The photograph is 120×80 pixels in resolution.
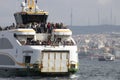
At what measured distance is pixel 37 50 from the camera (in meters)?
64.2

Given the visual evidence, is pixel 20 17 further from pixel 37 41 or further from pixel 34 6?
pixel 37 41

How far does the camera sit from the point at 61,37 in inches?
2640

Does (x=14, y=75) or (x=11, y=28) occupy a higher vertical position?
(x=11, y=28)

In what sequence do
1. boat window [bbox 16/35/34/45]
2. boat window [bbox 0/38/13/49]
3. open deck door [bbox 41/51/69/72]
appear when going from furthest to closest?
1. boat window [bbox 0/38/13/49]
2. boat window [bbox 16/35/34/45]
3. open deck door [bbox 41/51/69/72]

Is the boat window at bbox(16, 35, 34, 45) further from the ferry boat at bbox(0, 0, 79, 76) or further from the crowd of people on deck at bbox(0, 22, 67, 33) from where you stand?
the crowd of people on deck at bbox(0, 22, 67, 33)

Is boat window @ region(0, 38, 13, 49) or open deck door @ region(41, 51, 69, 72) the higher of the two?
boat window @ region(0, 38, 13, 49)

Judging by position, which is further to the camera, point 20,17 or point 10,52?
point 20,17

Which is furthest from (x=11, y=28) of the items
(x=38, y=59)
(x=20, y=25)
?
(x=38, y=59)

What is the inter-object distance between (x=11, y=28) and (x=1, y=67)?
418cm

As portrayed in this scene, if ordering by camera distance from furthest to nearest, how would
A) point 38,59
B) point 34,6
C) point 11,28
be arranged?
point 34,6 → point 11,28 → point 38,59

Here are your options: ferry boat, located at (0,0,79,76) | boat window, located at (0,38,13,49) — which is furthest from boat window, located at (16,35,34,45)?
boat window, located at (0,38,13,49)

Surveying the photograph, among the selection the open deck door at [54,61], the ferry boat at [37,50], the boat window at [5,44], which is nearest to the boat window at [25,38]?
the ferry boat at [37,50]

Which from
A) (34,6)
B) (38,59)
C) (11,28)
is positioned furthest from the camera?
(34,6)

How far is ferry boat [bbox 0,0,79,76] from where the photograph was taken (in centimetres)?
6438
